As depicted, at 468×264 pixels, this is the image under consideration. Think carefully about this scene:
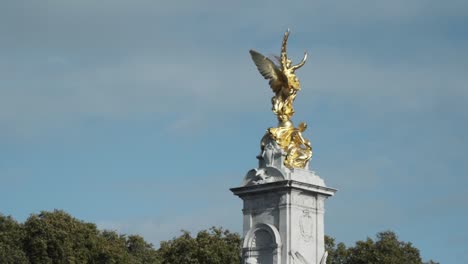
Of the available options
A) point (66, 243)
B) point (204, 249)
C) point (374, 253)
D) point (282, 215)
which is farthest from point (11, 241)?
point (282, 215)

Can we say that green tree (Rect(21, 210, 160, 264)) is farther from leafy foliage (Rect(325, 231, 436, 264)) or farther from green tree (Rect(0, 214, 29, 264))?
leafy foliage (Rect(325, 231, 436, 264))

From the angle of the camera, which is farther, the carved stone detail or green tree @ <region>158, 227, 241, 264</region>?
green tree @ <region>158, 227, 241, 264</region>

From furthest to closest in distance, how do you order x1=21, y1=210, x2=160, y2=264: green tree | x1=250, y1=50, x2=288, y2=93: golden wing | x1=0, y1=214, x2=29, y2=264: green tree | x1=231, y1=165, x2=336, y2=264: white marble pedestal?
x1=21, y1=210, x2=160, y2=264: green tree
x1=0, y1=214, x2=29, y2=264: green tree
x1=250, y1=50, x2=288, y2=93: golden wing
x1=231, y1=165, x2=336, y2=264: white marble pedestal

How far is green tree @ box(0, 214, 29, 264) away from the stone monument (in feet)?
79.9

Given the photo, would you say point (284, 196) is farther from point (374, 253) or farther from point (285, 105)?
point (374, 253)

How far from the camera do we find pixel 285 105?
4575 cm

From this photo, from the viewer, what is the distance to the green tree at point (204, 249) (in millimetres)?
70769

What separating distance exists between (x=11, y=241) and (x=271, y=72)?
27.7 meters

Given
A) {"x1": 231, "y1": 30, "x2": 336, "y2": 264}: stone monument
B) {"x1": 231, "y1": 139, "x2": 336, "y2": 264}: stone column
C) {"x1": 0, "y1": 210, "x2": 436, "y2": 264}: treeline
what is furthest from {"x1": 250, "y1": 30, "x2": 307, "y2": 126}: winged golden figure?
{"x1": 0, "y1": 210, "x2": 436, "y2": 264}: treeline

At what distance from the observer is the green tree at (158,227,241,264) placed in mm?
70769

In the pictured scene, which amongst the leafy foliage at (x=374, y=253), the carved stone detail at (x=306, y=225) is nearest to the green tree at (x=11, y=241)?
the leafy foliage at (x=374, y=253)

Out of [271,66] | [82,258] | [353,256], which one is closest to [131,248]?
[82,258]

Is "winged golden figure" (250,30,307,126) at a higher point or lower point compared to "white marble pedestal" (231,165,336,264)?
higher

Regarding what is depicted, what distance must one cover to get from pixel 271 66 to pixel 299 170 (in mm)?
4272
